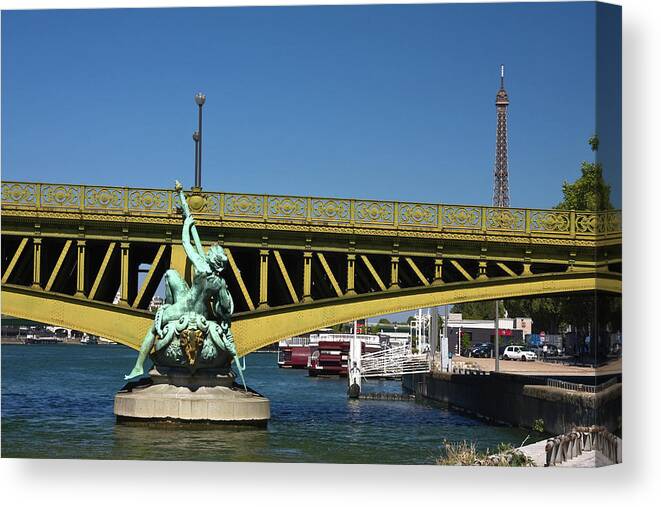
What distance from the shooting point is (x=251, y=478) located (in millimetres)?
22500

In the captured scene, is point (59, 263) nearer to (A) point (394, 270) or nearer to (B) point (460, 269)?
(A) point (394, 270)

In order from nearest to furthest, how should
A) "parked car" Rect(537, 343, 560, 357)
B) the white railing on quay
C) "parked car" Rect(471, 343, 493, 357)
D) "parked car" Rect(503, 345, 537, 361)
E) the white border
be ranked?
the white border
"parked car" Rect(537, 343, 560, 357)
the white railing on quay
"parked car" Rect(503, 345, 537, 361)
"parked car" Rect(471, 343, 493, 357)

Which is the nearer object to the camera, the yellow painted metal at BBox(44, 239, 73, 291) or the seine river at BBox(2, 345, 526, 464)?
the seine river at BBox(2, 345, 526, 464)

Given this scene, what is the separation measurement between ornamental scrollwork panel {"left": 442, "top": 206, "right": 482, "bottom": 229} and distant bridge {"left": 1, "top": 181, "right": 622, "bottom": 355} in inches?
0.8

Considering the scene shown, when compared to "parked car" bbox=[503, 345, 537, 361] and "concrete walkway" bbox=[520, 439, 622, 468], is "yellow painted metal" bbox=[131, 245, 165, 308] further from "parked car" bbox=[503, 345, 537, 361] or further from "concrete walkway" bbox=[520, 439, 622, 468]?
"parked car" bbox=[503, 345, 537, 361]

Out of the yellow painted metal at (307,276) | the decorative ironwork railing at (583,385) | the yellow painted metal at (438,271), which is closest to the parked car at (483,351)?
the decorative ironwork railing at (583,385)

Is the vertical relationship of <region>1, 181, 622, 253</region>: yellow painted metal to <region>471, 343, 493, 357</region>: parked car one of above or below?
above

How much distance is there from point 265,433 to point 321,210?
454 cm

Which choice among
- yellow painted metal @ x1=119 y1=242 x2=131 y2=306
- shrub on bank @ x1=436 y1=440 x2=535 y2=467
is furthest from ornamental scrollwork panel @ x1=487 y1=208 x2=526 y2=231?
yellow painted metal @ x1=119 y1=242 x2=131 y2=306

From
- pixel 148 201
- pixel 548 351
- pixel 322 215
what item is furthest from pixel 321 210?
pixel 548 351

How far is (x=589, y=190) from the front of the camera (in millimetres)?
28109

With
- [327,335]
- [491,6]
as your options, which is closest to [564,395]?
[491,6]

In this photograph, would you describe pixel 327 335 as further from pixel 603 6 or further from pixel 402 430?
pixel 603 6

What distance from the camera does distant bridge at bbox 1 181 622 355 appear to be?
2792 cm
